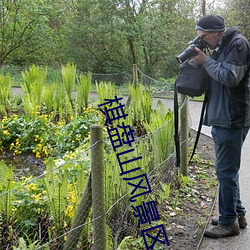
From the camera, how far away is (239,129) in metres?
3.02

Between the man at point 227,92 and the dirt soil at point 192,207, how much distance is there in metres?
0.50

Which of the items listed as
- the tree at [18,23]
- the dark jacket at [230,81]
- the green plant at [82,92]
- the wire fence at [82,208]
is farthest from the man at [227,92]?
the tree at [18,23]

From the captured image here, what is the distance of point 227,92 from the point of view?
9.75 feet

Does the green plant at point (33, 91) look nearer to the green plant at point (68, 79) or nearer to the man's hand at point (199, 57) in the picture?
the green plant at point (68, 79)

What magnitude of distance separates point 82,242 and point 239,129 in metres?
1.52

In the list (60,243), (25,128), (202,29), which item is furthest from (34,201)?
(25,128)

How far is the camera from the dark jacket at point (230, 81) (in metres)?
2.83

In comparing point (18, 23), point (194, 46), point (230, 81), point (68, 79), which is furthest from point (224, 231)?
point (18, 23)

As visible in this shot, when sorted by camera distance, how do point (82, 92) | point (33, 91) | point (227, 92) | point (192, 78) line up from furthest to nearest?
point (82, 92), point (33, 91), point (192, 78), point (227, 92)

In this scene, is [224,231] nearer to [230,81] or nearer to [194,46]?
[230,81]

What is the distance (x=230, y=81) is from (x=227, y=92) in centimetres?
18

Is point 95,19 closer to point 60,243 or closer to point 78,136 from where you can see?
point 78,136

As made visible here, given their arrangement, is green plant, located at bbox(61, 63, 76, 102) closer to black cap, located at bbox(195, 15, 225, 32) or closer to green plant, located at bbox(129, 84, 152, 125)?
green plant, located at bbox(129, 84, 152, 125)

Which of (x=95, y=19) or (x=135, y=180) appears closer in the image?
(x=135, y=180)
